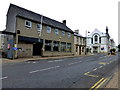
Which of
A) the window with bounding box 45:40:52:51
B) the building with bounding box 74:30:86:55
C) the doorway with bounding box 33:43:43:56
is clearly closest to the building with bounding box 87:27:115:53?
the building with bounding box 74:30:86:55

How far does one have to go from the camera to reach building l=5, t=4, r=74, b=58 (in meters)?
16.4

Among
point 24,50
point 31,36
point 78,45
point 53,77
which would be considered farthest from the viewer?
point 78,45

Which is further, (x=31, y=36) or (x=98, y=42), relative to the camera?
(x=98, y=42)

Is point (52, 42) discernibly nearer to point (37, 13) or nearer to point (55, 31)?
point (55, 31)

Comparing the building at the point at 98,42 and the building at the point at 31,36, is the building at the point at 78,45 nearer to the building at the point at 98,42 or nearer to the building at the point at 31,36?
the building at the point at 31,36

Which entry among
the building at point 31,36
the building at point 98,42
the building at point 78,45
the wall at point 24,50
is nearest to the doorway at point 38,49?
the building at point 31,36

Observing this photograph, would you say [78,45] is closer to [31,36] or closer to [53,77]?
[31,36]

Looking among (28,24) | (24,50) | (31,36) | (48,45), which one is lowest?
(24,50)

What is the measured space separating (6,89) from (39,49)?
16940 mm

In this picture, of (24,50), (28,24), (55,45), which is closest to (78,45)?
(55,45)

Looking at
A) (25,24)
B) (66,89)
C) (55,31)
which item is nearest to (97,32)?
(55,31)

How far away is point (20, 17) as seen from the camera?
16844 millimetres

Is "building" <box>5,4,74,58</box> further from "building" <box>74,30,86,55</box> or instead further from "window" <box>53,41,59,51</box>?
"building" <box>74,30,86,55</box>

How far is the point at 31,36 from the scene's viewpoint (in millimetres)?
18469
